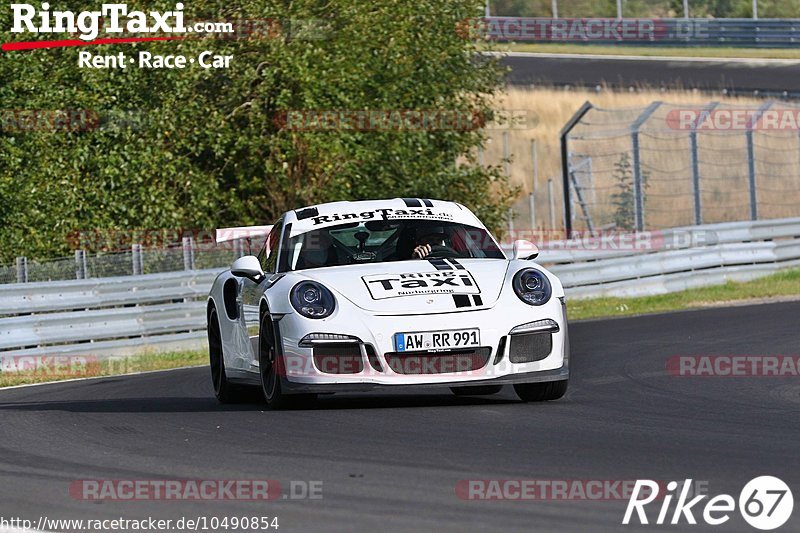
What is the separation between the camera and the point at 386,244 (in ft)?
32.7

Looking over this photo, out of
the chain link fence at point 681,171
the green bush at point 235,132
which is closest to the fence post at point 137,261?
the green bush at point 235,132

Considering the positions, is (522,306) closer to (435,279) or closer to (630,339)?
(435,279)

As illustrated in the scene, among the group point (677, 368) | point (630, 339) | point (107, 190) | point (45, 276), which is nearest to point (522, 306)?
point (677, 368)

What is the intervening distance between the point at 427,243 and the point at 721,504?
15.9 feet

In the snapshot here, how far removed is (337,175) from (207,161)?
2.11 meters

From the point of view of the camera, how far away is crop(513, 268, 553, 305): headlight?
8.98m

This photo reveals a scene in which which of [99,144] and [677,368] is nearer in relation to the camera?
[677,368]

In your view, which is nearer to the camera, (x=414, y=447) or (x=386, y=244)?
(x=414, y=447)

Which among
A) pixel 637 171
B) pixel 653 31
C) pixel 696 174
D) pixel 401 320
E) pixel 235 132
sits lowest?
pixel 401 320

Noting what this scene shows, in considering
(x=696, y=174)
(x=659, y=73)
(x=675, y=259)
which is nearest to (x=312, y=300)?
(x=675, y=259)

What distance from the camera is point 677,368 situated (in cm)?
1146

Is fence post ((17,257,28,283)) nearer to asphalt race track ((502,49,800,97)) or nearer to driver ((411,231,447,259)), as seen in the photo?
driver ((411,231,447,259))

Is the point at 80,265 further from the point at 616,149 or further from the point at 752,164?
the point at 616,149

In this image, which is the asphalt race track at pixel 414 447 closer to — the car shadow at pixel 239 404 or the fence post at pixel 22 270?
the car shadow at pixel 239 404
